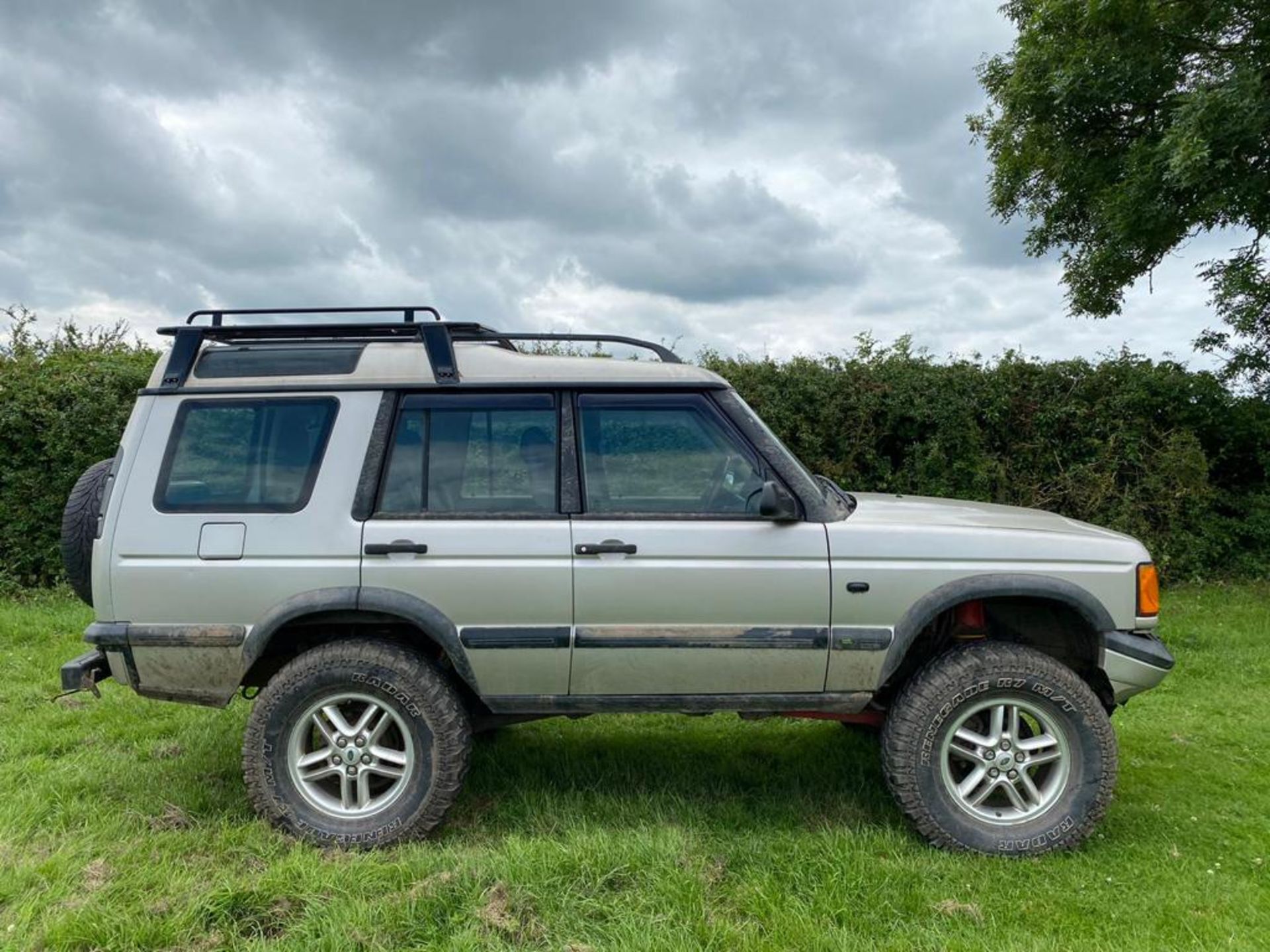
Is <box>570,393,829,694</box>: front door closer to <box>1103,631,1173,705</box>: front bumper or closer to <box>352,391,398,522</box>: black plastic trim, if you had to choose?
<box>352,391,398,522</box>: black plastic trim

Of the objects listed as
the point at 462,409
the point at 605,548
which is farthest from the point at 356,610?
the point at 605,548

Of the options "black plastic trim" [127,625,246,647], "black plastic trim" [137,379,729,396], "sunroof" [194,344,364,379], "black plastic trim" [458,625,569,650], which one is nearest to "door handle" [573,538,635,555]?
"black plastic trim" [458,625,569,650]

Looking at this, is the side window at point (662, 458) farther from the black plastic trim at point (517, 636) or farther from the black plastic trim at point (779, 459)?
the black plastic trim at point (517, 636)

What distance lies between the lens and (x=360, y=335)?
371 cm

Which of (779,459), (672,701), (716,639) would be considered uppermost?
(779,459)

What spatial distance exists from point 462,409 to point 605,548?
34.0 inches

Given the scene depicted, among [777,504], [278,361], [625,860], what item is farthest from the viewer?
[278,361]

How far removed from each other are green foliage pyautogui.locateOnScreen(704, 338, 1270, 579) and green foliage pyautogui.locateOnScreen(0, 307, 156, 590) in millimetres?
6170

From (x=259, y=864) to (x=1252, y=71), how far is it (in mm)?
8770

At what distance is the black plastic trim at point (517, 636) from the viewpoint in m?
3.37

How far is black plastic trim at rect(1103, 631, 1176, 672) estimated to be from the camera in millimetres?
3393

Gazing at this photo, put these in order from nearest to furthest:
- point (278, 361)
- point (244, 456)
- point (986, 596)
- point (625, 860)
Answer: point (625, 860) < point (986, 596) < point (244, 456) < point (278, 361)

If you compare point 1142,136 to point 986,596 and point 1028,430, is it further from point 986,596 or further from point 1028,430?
point 986,596

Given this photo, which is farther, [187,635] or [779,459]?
[779,459]
